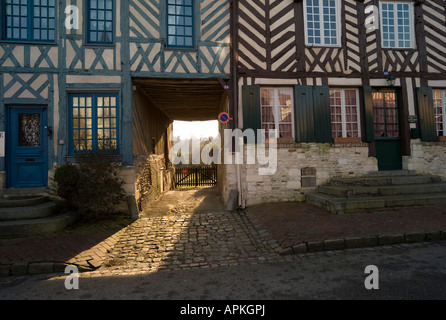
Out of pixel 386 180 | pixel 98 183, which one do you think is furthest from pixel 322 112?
pixel 98 183

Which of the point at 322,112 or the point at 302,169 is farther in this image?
the point at 322,112

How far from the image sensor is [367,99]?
7480 millimetres

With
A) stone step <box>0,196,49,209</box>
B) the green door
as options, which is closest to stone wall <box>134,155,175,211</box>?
stone step <box>0,196,49,209</box>

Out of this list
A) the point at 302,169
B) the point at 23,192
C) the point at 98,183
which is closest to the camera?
the point at 98,183

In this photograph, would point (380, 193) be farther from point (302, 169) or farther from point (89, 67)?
point (89, 67)

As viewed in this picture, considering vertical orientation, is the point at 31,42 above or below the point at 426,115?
above

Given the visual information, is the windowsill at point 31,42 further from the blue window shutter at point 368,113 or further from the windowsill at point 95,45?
the blue window shutter at point 368,113

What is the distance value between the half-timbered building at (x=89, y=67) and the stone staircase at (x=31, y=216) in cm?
97

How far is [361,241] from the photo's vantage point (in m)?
4.19

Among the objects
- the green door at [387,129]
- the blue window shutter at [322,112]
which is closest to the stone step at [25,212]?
the blue window shutter at [322,112]

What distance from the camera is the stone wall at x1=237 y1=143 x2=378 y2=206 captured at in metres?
6.96

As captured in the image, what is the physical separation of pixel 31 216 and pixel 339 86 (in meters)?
8.92

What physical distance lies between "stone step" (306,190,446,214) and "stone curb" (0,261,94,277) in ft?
17.0
